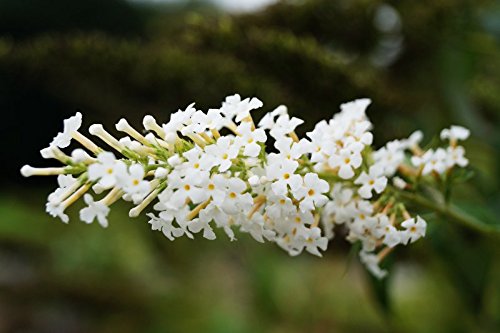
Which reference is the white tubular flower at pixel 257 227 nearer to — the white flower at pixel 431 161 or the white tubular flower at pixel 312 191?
the white tubular flower at pixel 312 191

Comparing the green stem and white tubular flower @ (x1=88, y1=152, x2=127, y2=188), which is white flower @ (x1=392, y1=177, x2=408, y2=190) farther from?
white tubular flower @ (x1=88, y1=152, x2=127, y2=188)

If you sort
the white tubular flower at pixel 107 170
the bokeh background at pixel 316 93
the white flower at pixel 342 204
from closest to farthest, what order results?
1. the white tubular flower at pixel 107 170
2. the white flower at pixel 342 204
3. the bokeh background at pixel 316 93

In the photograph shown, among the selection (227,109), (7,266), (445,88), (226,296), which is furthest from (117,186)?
(7,266)

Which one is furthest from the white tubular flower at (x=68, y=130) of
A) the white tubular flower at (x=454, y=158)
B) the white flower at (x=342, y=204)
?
the white tubular flower at (x=454, y=158)

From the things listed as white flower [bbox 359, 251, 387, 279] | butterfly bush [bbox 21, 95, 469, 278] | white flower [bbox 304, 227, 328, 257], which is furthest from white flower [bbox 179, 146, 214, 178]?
white flower [bbox 359, 251, 387, 279]

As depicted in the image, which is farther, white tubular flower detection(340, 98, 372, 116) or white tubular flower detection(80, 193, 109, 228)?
white tubular flower detection(340, 98, 372, 116)

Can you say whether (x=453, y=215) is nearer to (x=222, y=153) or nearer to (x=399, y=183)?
(x=399, y=183)
